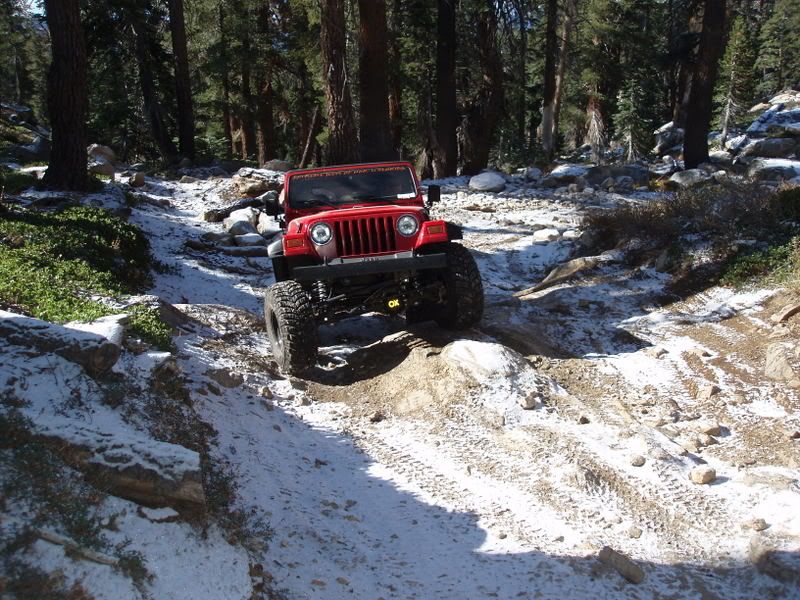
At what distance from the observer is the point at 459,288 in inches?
292

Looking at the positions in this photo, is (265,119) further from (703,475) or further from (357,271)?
(703,475)

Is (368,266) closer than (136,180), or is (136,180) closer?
(368,266)

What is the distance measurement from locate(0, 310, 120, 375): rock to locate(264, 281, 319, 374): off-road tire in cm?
224

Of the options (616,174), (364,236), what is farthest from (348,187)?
(616,174)

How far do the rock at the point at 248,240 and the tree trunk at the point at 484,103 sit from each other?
31.8 ft

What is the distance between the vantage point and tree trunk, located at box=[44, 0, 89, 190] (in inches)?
492

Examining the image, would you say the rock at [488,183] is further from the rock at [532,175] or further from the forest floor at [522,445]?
the forest floor at [522,445]

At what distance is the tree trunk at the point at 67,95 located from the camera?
41.0 ft

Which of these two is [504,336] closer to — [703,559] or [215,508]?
[703,559]

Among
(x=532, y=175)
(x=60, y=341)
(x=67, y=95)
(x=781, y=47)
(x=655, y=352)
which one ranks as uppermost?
(x=781, y=47)

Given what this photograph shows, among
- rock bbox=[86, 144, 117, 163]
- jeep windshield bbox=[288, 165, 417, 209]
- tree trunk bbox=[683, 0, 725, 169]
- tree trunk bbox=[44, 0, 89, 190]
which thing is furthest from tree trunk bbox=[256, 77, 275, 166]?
jeep windshield bbox=[288, 165, 417, 209]

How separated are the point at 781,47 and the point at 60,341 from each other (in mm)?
59992

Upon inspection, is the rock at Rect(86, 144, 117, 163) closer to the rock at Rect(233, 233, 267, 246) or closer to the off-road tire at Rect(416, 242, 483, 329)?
the rock at Rect(233, 233, 267, 246)

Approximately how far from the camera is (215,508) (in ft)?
13.6
